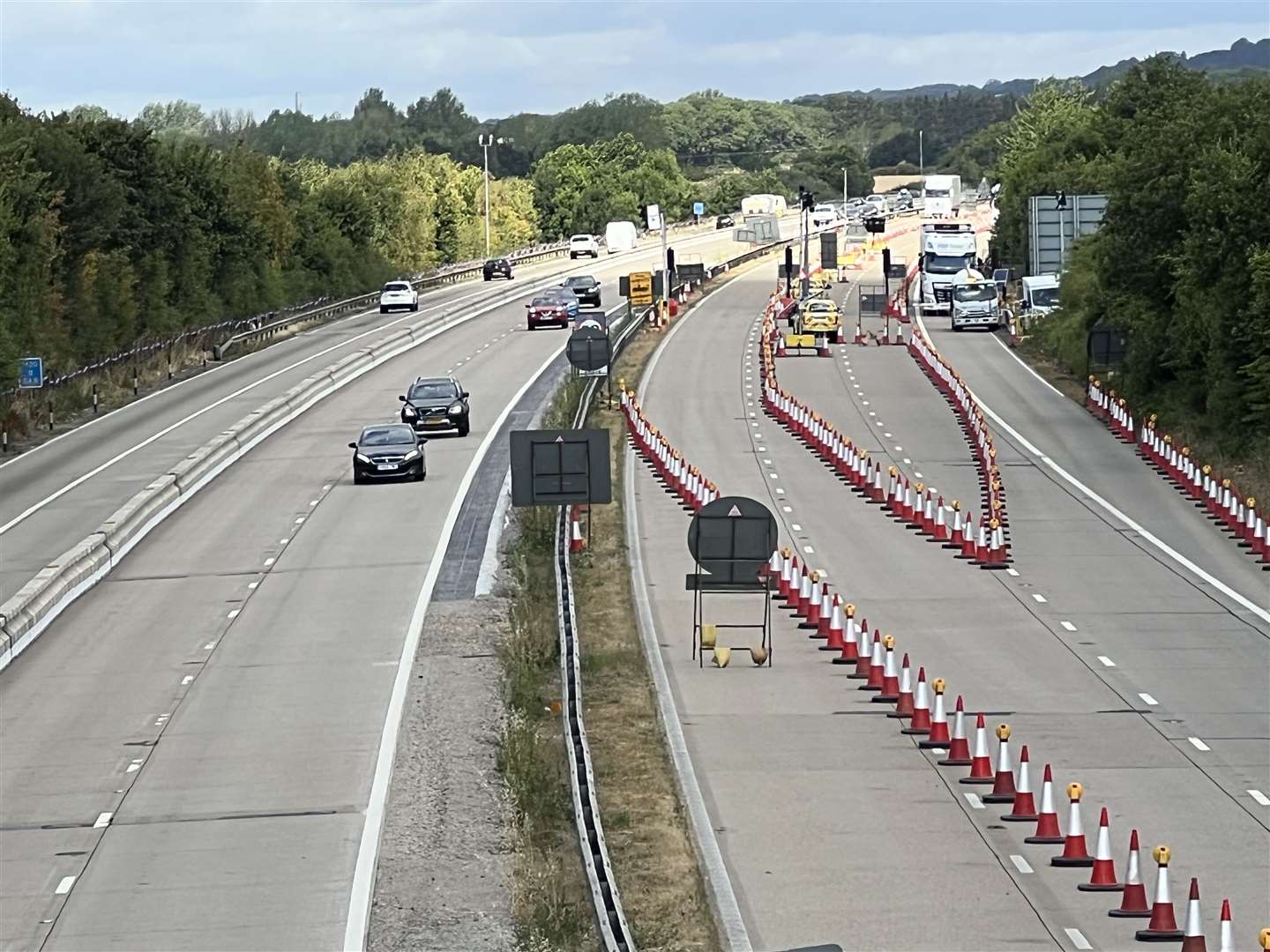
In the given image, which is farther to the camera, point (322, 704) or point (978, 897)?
point (322, 704)

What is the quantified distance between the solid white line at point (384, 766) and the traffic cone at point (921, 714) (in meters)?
5.77

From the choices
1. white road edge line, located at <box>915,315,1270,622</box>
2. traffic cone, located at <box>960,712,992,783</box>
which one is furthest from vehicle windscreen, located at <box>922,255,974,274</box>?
traffic cone, located at <box>960,712,992,783</box>

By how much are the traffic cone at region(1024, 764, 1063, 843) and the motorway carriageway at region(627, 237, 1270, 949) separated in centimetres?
15

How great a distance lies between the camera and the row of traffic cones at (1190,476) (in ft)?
123

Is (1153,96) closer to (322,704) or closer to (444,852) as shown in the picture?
(322,704)

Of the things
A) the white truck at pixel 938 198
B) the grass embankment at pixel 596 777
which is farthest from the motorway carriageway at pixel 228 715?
the white truck at pixel 938 198

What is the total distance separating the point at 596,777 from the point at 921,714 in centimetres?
404

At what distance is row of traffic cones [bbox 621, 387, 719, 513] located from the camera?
139 feet

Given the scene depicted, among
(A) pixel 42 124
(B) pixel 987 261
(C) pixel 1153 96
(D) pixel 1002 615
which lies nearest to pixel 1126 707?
(D) pixel 1002 615

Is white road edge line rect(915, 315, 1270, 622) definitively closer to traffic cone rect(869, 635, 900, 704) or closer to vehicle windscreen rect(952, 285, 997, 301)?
traffic cone rect(869, 635, 900, 704)

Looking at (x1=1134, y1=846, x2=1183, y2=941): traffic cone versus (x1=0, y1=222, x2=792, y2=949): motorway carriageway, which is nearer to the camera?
(x1=1134, y1=846, x2=1183, y2=941): traffic cone

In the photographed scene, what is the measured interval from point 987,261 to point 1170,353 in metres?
64.4

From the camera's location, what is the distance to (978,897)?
17438 millimetres

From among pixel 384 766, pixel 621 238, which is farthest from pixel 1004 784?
pixel 621 238
